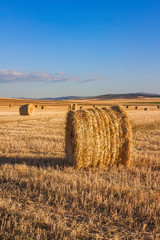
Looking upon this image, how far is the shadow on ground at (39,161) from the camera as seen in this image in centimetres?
688

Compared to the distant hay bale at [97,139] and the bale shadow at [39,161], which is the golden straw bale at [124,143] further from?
the bale shadow at [39,161]

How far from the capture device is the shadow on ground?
6879mm

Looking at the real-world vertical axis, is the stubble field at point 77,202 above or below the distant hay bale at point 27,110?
below

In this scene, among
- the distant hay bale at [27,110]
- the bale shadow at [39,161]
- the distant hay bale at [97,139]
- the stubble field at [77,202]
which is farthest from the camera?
the distant hay bale at [27,110]

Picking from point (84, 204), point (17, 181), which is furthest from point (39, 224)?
point (17, 181)

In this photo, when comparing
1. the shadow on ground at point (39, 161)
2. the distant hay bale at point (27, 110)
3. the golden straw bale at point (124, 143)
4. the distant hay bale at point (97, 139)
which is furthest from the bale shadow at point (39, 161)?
the distant hay bale at point (27, 110)

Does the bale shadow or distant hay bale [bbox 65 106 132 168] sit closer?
distant hay bale [bbox 65 106 132 168]

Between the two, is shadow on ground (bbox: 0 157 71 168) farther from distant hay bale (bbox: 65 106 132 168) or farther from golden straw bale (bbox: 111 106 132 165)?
golden straw bale (bbox: 111 106 132 165)

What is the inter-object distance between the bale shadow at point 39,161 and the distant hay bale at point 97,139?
0.31 m

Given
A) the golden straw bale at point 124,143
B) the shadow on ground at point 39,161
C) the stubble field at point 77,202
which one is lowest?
the stubble field at point 77,202

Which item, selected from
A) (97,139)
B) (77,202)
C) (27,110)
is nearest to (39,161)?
(97,139)

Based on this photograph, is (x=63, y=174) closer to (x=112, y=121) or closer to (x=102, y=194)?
(x=102, y=194)

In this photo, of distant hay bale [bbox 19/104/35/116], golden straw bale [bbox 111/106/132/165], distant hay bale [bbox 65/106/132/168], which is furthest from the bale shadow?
distant hay bale [bbox 19/104/35/116]

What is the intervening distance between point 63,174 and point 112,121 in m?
2.26
